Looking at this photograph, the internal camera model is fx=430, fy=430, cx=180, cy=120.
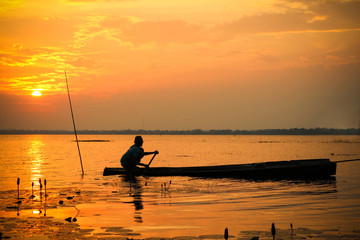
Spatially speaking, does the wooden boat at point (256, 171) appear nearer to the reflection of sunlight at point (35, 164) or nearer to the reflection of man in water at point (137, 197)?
the reflection of man in water at point (137, 197)

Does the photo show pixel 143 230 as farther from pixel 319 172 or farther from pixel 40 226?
pixel 319 172

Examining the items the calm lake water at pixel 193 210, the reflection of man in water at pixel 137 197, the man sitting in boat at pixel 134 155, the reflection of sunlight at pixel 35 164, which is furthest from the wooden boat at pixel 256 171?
the reflection of sunlight at pixel 35 164

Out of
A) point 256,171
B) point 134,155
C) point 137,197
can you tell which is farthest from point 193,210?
point 256,171

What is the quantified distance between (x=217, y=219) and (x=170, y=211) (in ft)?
6.54

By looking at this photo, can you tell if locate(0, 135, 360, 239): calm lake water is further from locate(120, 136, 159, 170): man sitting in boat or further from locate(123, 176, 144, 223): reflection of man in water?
locate(120, 136, 159, 170): man sitting in boat

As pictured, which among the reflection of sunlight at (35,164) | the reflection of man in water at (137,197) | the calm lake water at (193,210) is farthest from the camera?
the reflection of sunlight at (35,164)

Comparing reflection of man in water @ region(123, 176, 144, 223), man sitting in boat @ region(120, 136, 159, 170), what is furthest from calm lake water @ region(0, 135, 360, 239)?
man sitting in boat @ region(120, 136, 159, 170)

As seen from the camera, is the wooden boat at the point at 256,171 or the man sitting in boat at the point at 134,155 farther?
the wooden boat at the point at 256,171

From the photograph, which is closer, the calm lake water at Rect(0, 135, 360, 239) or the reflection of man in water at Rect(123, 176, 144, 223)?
→ the calm lake water at Rect(0, 135, 360, 239)

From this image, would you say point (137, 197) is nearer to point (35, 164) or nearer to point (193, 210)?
point (193, 210)

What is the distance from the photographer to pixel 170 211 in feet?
44.2

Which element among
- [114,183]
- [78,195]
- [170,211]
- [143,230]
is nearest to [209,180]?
[114,183]

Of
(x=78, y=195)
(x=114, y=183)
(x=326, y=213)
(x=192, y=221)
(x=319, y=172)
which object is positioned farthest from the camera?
(x=319, y=172)

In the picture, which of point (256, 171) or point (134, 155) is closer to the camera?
point (134, 155)
